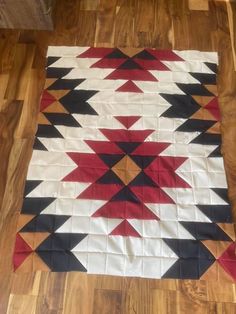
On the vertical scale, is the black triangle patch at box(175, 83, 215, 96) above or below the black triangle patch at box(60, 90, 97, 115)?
above

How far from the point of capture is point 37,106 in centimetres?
132

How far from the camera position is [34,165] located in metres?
1.19

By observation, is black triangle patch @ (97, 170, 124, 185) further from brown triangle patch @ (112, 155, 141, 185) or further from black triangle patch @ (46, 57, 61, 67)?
black triangle patch @ (46, 57, 61, 67)

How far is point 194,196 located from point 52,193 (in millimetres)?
444

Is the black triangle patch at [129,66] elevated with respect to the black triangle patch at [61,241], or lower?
elevated

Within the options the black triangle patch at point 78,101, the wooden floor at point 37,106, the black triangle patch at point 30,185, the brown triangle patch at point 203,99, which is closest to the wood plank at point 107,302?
the wooden floor at point 37,106

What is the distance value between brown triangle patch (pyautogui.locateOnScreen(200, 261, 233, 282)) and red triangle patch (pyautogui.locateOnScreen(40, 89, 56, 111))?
77 cm

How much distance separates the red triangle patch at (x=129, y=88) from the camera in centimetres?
133

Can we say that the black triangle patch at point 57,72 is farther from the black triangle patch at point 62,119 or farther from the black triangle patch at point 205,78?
the black triangle patch at point 205,78

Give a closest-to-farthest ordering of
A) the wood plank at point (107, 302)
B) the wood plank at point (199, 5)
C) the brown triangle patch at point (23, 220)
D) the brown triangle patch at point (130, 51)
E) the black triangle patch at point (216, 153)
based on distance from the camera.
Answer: the wood plank at point (107, 302)
the brown triangle patch at point (23, 220)
the black triangle patch at point (216, 153)
the brown triangle patch at point (130, 51)
the wood plank at point (199, 5)

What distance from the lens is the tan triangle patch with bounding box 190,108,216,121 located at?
1.27 meters

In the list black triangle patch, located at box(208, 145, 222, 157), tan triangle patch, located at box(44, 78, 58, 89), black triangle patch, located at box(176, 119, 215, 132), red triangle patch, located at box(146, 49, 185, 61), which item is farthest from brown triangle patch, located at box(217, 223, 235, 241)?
tan triangle patch, located at box(44, 78, 58, 89)

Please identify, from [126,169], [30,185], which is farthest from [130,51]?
[30,185]

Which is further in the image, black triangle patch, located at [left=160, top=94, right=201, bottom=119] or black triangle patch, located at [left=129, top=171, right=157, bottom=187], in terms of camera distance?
black triangle patch, located at [left=160, top=94, right=201, bottom=119]
